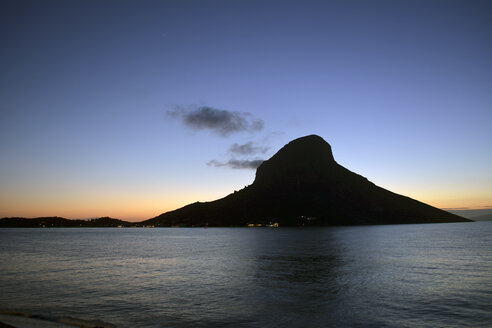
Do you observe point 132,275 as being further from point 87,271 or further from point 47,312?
point 47,312

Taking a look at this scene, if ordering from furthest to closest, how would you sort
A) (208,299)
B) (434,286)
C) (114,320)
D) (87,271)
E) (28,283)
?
(87,271) → (28,283) → (434,286) → (208,299) → (114,320)

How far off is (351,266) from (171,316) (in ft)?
118

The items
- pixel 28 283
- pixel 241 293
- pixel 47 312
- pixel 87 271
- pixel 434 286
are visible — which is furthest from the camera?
pixel 87 271

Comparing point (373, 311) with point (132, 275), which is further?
point (132, 275)

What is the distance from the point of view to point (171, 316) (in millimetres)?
25219

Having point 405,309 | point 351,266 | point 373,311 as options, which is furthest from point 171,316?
point 351,266

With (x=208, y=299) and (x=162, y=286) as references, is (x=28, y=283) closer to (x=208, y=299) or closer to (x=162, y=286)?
(x=162, y=286)

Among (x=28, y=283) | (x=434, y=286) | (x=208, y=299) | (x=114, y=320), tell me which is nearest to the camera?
(x=114, y=320)

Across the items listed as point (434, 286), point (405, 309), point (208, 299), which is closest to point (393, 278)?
point (434, 286)

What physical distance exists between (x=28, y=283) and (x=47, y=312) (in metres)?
16.5

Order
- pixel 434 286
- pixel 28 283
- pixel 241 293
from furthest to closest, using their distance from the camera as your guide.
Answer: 1. pixel 28 283
2. pixel 434 286
3. pixel 241 293

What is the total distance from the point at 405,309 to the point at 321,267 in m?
25.2

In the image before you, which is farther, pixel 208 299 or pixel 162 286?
pixel 162 286

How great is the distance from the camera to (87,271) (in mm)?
49781
